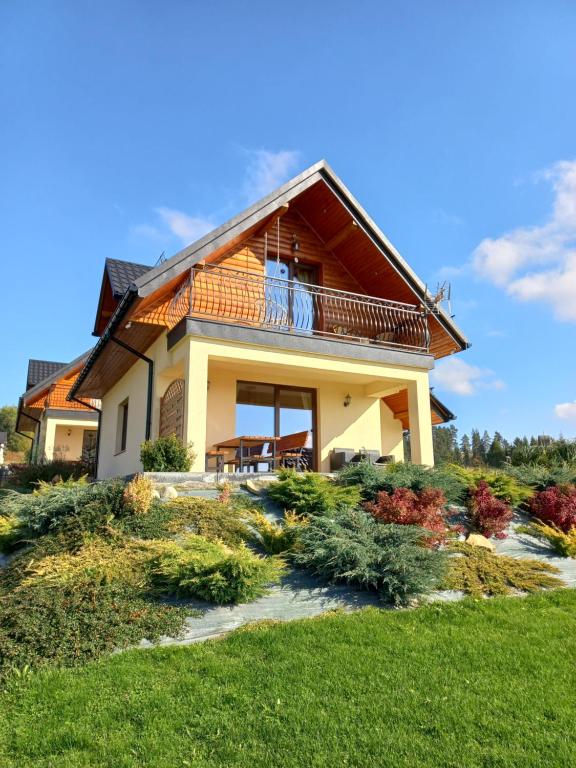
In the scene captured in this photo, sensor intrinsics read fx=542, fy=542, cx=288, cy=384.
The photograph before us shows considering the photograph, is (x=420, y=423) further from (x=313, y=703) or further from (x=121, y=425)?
(x=313, y=703)

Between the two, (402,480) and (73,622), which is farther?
(402,480)

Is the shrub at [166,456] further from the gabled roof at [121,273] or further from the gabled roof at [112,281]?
the gabled roof at [112,281]

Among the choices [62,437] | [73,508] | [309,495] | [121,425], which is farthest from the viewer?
[62,437]

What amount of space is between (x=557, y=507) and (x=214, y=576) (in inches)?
249

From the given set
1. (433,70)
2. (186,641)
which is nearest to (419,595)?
(186,641)

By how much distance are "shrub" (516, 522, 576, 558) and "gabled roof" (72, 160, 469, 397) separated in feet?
19.5

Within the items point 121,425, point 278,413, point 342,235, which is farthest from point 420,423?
point 121,425

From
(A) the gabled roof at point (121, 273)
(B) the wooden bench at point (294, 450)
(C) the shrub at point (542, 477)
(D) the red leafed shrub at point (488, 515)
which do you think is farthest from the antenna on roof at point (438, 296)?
(A) the gabled roof at point (121, 273)

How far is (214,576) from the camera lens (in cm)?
472

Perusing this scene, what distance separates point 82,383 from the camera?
1592 cm

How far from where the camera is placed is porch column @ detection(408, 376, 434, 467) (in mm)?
11727

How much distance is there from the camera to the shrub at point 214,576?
4777mm

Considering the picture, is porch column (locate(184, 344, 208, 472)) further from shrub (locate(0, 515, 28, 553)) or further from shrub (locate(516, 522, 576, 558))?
shrub (locate(516, 522, 576, 558))

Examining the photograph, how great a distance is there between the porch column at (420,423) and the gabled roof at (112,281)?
7297 mm
